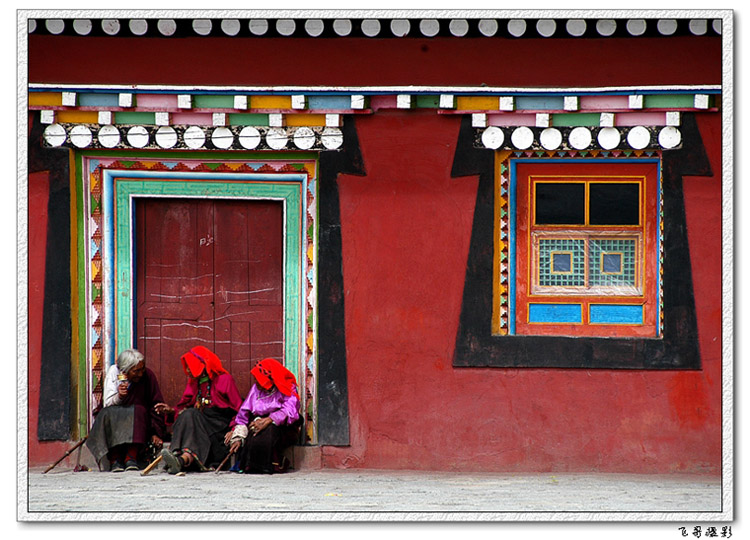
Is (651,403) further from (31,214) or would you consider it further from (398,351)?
(31,214)

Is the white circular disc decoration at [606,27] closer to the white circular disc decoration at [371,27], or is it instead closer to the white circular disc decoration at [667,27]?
the white circular disc decoration at [667,27]

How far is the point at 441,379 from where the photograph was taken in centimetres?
705

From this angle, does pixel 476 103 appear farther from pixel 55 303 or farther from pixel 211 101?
pixel 55 303

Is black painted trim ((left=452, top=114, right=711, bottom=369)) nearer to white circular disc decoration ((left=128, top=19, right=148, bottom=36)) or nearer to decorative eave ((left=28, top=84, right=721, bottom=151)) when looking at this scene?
decorative eave ((left=28, top=84, right=721, bottom=151))

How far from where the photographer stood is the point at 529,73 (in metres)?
6.98

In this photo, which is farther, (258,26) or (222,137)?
(222,137)

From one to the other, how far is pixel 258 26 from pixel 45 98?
1.49 m

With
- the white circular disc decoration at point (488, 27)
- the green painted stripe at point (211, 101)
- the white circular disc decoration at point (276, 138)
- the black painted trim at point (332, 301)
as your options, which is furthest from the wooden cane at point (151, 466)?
the white circular disc decoration at point (488, 27)

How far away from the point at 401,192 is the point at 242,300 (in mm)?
1311

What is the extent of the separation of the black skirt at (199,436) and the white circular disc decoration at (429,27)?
2868 millimetres

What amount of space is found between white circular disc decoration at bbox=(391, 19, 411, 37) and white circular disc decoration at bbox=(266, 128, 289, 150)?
979 mm

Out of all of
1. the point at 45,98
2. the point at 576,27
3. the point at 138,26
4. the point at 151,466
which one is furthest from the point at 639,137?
the point at 45,98

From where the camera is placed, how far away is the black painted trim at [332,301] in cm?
705

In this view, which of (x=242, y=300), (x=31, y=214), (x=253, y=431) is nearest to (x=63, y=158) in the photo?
(x=31, y=214)
